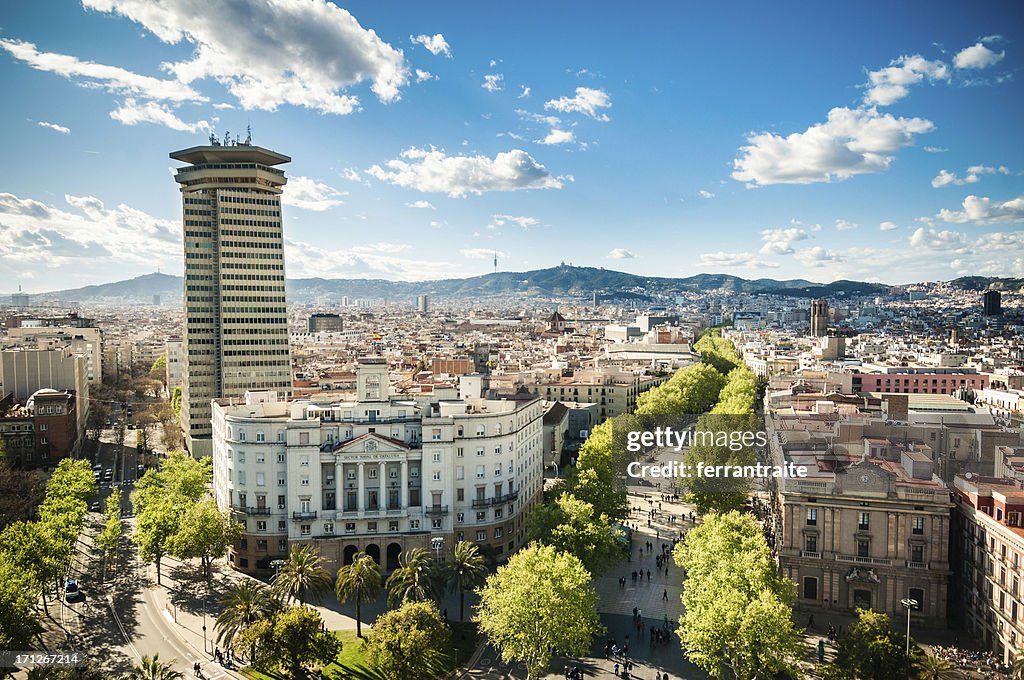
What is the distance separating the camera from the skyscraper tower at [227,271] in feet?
326

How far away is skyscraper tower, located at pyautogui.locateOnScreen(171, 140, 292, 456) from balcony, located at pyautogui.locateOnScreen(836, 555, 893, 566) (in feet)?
240

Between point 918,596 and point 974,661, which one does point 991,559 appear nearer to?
point 918,596

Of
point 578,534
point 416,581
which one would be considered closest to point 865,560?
point 578,534

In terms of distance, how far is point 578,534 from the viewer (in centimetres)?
5000

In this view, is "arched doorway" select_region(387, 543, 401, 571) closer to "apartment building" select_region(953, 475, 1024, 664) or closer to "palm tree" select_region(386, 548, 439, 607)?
"palm tree" select_region(386, 548, 439, 607)

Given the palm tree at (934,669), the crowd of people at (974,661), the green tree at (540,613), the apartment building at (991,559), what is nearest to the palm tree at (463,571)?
the green tree at (540,613)

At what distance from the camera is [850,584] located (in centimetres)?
4806

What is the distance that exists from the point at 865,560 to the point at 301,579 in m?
35.1

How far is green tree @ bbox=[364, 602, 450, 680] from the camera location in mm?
37875

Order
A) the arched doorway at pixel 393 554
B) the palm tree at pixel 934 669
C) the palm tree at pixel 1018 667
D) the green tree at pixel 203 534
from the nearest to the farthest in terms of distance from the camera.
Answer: the palm tree at pixel 1018 667
the palm tree at pixel 934 669
the green tree at pixel 203 534
the arched doorway at pixel 393 554

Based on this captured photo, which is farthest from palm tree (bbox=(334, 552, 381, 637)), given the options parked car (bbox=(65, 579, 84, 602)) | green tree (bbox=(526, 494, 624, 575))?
parked car (bbox=(65, 579, 84, 602))

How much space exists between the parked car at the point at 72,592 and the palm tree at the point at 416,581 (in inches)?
841

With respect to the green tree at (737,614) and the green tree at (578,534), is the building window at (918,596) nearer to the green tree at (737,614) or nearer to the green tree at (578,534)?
the green tree at (737,614)

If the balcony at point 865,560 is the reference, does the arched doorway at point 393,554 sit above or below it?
below
